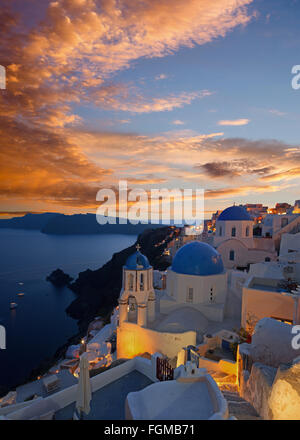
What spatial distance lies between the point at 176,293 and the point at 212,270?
9.63ft

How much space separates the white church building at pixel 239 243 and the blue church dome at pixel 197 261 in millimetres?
9990

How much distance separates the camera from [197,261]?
16.6 m

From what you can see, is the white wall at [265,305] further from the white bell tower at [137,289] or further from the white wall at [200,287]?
the white bell tower at [137,289]

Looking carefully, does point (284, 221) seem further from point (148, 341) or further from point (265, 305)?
point (148, 341)

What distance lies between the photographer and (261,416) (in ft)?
19.5

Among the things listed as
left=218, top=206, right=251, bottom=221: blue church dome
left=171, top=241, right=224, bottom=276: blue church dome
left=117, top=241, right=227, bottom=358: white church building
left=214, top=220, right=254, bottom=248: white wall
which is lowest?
left=117, top=241, right=227, bottom=358: white church building

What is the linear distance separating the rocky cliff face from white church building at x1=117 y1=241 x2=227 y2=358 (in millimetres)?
24996

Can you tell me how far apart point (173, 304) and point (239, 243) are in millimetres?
12992

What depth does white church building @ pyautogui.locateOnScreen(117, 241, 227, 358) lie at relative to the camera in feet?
45.6

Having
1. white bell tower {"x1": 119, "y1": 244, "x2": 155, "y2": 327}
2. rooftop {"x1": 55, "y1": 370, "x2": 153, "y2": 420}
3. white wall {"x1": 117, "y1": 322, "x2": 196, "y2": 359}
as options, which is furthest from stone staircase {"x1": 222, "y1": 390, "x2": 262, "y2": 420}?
white bell tower {"x1": 119, "y1": 244, "x2": 155, "y2": 327}

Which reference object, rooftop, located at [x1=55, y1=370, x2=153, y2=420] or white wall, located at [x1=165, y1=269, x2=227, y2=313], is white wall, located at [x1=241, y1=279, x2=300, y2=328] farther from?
rooftop, located at [x1=55, y1=370, x2=153, y2=420]

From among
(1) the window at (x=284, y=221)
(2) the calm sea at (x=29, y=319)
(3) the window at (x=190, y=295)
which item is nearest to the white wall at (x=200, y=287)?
(3) the window at (x=190, y=295)

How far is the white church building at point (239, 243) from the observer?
26.0m
